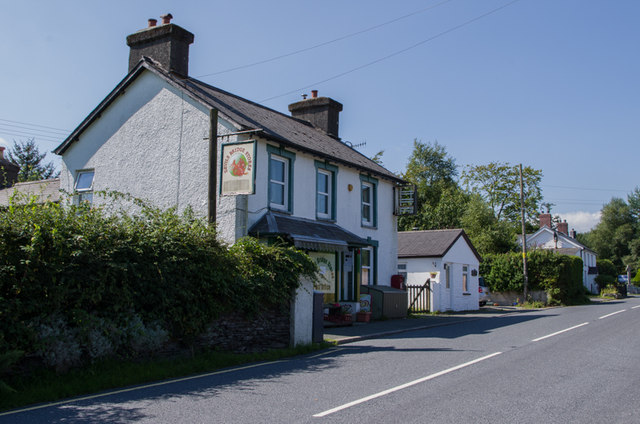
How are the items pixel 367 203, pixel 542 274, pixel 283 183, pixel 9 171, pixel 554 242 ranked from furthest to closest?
pixel 554 242, pixel 542 274, pixel 9 171, pixel 367 203, pixel 283 183

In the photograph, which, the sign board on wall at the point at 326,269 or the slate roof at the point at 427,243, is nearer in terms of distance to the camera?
the sign board on wall at the point at 326,269

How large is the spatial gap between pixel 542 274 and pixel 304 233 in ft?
74.8

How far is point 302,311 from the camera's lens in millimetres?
12828

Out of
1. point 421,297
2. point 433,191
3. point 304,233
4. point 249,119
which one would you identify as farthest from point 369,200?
point 433,191

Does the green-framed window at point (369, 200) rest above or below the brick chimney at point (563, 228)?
below

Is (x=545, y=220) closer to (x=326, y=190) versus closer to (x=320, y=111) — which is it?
(x=320, y=111)

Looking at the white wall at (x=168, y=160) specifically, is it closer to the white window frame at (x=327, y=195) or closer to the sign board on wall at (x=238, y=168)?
the white window frame at (x=327, y=195)

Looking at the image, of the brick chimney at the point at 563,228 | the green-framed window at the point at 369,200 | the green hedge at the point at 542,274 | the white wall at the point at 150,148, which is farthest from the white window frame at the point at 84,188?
the brick chimney at the point at 563,228

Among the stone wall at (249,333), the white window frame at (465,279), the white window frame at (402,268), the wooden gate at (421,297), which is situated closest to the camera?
the stone wall at (249,333)

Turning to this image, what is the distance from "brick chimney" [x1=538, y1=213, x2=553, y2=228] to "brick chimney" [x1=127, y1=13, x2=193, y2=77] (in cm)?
5901

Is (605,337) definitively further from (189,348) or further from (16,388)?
(16,388)

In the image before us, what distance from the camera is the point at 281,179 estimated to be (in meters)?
18.3

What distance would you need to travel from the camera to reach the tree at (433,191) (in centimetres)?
5147

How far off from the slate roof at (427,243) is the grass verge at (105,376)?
17046mm
